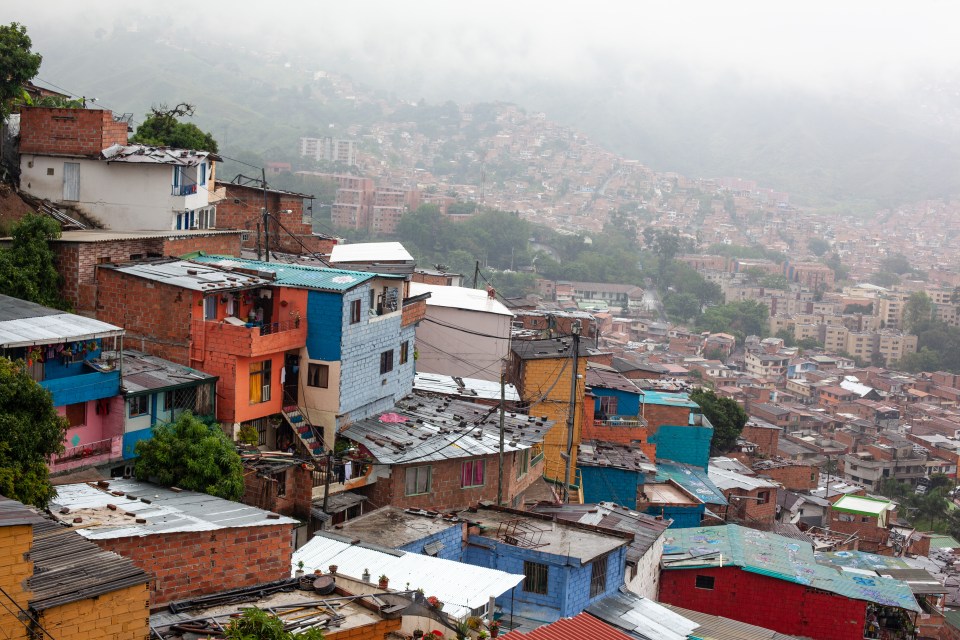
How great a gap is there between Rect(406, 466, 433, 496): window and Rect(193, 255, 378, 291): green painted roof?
229 cm

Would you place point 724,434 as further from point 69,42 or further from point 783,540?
point 69,42

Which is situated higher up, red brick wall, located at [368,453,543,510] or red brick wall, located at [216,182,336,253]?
red brick wall, located at [216,182,336,253]

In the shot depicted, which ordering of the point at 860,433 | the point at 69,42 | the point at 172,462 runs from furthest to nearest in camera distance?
the point at 69,42, the point at 860,433, the point at 172,462

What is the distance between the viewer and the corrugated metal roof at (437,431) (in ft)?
40.8

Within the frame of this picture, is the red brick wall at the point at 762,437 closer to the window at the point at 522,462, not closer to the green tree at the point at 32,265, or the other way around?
the window at the point at 522,462

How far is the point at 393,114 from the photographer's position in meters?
175

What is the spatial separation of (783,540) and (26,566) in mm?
12310

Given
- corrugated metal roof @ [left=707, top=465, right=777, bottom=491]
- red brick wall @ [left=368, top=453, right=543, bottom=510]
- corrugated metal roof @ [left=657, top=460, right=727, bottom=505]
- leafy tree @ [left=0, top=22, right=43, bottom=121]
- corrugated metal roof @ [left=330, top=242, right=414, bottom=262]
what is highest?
leafy tree @ [left=0, top=22, right=43, bottom=121]

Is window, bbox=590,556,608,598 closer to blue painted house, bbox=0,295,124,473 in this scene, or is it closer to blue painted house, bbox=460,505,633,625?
blue painted house, bbox=460,505,633,625

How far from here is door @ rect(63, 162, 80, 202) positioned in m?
15.9

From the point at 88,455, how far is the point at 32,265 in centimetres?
312

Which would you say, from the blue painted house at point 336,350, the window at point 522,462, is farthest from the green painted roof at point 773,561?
the blue painted house at point 336,350

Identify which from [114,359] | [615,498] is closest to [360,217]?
[615,498]

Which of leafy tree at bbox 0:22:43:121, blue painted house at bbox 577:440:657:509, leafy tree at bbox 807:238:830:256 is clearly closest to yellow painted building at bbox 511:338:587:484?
blue painted house at bbox 577:440:657:509
